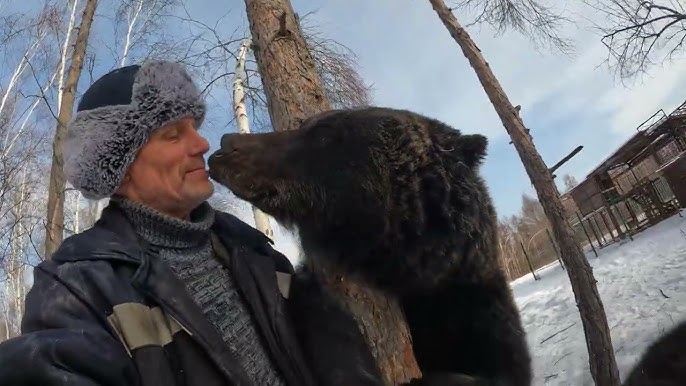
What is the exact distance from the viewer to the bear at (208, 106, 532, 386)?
1808 mm

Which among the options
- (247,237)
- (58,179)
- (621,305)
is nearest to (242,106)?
(58,179)

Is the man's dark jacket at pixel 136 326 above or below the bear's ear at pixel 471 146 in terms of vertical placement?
below

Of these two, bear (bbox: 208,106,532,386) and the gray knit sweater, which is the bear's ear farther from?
the gray knit sweater

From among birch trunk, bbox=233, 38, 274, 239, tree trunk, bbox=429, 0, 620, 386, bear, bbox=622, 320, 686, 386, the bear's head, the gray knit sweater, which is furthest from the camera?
Answer: birch trunk, bbox=233, 38, 274, 239

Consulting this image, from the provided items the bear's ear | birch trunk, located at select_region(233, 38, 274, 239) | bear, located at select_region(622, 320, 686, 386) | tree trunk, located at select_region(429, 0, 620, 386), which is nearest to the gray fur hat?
the bear's ear

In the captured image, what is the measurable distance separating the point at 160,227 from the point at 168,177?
181 millimetres

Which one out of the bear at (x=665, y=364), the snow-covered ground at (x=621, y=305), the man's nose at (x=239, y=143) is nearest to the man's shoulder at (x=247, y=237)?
the man's nose at (x=239, y=143)

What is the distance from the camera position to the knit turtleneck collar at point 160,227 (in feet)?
5.48

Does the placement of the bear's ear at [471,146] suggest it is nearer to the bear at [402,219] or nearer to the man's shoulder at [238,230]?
the bear at [402,219]

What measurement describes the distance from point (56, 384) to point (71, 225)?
1500cm

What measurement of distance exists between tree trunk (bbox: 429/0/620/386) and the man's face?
6.22 m

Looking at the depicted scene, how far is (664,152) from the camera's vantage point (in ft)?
82.9

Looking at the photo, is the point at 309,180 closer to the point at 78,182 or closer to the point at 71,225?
the point at 78,182

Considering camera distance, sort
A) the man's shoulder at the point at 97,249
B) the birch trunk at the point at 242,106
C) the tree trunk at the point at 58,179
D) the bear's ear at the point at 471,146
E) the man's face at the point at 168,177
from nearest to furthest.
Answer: the man's shoulder at the point at 97,249
the man's face at the point at 168,177
the bear's ear at the point at 471,146
the tree trunk at the point at 58,179
the birch trunk at the point at 242,106
